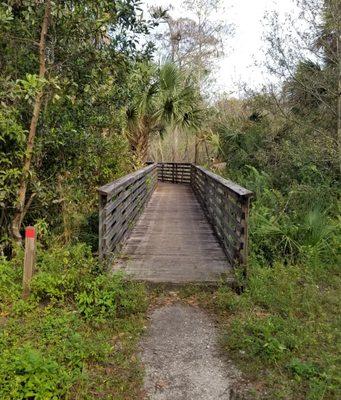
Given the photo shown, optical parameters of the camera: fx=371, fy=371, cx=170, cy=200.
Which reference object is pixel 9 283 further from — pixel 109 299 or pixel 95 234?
pixel 95 234

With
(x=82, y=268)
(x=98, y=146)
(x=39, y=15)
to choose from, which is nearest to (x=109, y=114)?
(x=98, y=146)

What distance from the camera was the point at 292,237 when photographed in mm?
6020

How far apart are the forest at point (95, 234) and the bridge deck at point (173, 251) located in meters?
0.35

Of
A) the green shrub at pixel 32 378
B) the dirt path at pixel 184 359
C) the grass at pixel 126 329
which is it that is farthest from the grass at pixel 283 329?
the green shrub at pixel 32 378

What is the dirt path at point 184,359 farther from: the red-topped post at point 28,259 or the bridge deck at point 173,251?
the red-topped post at point 28,259

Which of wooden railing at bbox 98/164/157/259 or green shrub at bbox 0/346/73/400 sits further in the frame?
wooden railing at bbox 98/164/157/259

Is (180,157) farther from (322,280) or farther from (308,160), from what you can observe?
(322,280)

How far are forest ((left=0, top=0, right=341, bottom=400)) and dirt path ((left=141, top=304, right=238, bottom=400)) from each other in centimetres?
13

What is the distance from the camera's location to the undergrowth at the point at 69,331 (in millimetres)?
2680

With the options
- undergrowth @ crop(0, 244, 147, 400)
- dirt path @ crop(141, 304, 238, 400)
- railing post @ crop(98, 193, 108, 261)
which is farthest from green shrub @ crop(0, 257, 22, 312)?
dirt path @ crop(141, 304, 238, 400)

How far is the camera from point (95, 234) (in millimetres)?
6738

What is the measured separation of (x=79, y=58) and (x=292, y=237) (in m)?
4.24

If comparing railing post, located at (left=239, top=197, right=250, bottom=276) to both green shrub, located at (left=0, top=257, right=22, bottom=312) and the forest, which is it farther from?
green shrub, located at (left=0, top=257, right=22, bottom=312)

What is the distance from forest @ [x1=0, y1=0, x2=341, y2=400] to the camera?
2965 millimetres
